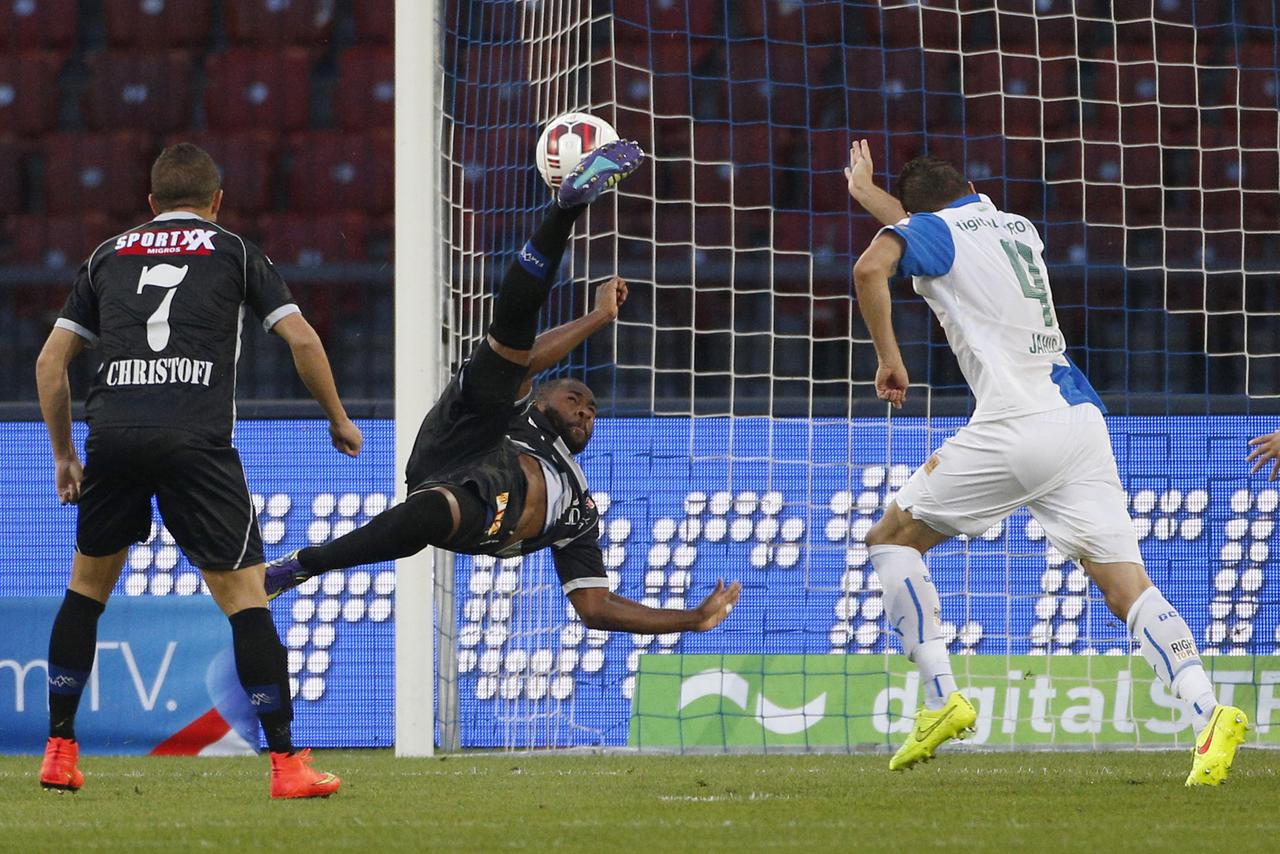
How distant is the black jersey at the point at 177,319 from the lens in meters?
4.95

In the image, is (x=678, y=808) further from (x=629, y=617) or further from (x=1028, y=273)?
(x=1028, y=273)

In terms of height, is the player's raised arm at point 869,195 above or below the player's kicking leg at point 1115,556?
above

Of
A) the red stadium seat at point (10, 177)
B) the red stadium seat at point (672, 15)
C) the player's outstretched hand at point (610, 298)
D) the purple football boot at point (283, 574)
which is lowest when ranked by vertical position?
the purple football boot at point (283, 574)

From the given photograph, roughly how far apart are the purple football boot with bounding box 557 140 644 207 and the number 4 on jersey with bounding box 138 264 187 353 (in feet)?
4.10

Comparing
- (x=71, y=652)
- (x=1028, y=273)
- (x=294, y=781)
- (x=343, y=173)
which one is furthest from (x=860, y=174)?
(x=343, y=173)

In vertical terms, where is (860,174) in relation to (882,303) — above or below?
above

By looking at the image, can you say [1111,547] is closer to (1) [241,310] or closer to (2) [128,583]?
(1) [241,310]

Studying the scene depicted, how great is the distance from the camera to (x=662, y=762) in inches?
271

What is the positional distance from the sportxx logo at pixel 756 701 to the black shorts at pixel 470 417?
217 cm

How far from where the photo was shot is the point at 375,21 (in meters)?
12.7

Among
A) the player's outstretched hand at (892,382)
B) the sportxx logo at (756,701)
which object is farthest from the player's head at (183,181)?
the sportxx logo at (756,701)

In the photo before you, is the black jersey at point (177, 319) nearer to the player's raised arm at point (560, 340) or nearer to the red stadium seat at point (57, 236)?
the player's raised arm at point (560, 340)

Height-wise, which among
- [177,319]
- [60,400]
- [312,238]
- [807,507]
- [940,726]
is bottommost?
[940,726]

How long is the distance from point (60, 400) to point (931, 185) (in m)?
2.64
